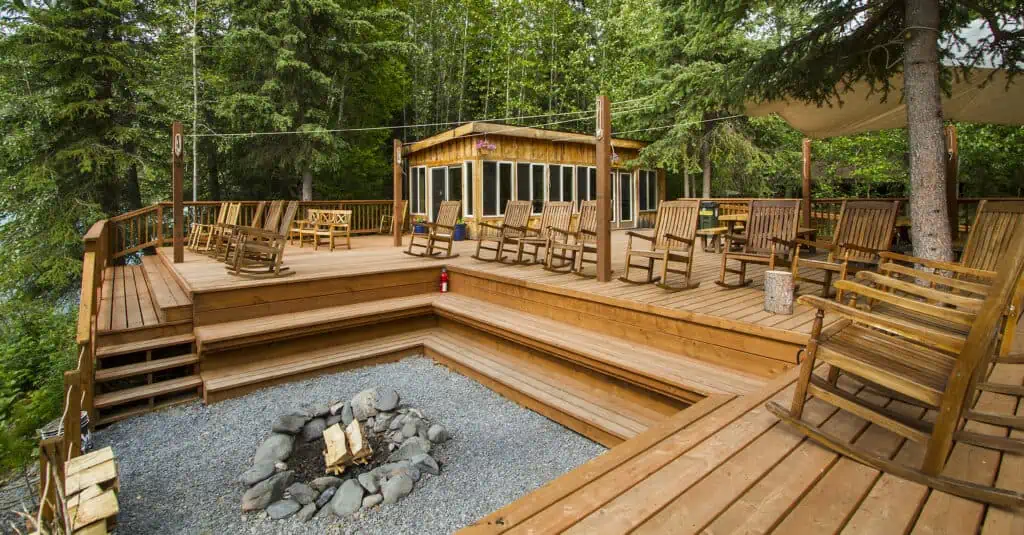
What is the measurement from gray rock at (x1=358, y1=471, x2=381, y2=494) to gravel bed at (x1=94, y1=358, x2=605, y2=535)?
0.14 metres

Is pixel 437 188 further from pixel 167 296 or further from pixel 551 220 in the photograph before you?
pixel 167 296

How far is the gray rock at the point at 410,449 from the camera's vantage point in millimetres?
3335

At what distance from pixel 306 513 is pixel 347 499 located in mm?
223

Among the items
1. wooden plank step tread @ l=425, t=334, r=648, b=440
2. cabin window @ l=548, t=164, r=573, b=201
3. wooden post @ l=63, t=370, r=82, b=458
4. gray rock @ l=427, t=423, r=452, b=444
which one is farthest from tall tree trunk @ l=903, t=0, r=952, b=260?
cabin window @ l=548, t=164, r=573, b=201

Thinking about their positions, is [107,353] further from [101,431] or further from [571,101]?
[571,101]

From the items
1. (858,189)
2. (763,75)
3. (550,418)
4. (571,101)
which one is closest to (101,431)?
(550,418)

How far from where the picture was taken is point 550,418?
13.1ft

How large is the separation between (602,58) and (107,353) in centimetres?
1653

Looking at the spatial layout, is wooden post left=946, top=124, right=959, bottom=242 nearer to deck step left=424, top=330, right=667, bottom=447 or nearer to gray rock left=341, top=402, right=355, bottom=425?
deck step left=424, top=330, right=667, bottom=447

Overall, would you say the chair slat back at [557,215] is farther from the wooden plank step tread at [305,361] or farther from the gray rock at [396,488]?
the gray rock at [396,488]

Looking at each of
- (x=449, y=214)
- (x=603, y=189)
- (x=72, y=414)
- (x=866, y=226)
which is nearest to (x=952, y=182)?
(x=866, y=226)

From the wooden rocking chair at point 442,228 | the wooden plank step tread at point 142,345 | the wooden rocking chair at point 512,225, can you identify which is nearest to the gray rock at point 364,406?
the wooden plank step tread at point 142,345

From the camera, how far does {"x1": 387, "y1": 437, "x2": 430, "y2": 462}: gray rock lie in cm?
334

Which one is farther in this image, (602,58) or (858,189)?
(602,58)
